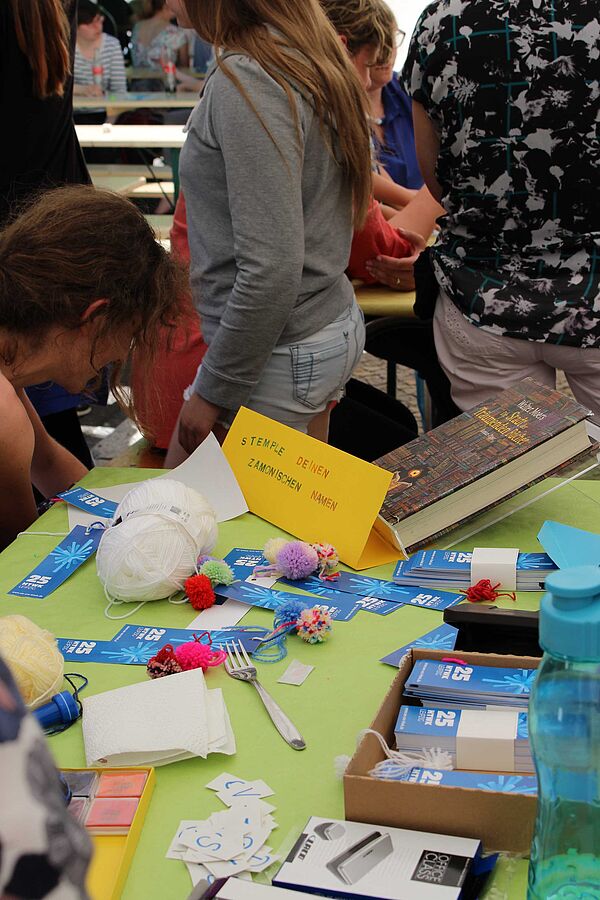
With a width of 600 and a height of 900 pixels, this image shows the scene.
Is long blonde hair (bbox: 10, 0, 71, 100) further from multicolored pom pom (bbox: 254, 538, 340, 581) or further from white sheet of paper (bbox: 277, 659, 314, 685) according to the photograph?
white sheet of paper (bbox: 277, 659, 314, 685)

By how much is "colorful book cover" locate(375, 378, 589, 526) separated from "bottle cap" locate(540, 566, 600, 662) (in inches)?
27.5

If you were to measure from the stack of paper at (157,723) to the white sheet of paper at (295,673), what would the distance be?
8 centimetres

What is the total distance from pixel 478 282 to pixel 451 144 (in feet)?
0.85

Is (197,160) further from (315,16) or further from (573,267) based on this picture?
(573,267)

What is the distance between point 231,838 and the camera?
78cm

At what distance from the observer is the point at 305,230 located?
5.51 feet

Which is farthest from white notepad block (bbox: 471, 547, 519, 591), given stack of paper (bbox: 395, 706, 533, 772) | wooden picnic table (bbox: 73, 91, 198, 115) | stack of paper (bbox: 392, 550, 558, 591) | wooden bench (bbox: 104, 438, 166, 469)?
wooden picnic table (bbox: 73, 91, 198, 115)

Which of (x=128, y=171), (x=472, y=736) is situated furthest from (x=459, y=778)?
(x=128, y=171)

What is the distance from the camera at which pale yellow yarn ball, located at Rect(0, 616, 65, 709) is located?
0.92m

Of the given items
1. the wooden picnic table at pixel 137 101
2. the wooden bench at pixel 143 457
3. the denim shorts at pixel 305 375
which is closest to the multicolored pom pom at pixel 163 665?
the denim shorts at pixel 305 375

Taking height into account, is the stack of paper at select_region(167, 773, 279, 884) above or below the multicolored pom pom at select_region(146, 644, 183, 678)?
above

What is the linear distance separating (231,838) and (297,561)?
469 mm

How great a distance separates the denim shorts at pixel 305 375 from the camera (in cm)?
173

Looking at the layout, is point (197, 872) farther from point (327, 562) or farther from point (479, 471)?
point (479, 471)
